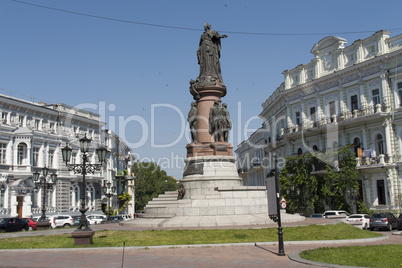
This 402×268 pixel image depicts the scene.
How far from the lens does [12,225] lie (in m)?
31.4

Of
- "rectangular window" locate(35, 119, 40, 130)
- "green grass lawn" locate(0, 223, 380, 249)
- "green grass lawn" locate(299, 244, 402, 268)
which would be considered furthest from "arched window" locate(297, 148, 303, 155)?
"green grass lawn" locate(299, 244, 402, 268)

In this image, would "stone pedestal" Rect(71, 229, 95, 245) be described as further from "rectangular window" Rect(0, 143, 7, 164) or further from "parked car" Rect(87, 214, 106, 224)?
"rectangular window" Rect(0, 143, 7, 164)

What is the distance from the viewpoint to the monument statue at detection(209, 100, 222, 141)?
92.3ft

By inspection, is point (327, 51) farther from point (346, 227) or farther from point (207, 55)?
point (346, 227)

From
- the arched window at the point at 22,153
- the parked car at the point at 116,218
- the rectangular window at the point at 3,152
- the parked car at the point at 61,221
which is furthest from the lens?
the arched window at the point at 22,153

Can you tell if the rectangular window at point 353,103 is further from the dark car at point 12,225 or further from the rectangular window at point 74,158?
the rectangular window at point 74,158

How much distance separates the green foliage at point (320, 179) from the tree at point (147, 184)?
51.1m

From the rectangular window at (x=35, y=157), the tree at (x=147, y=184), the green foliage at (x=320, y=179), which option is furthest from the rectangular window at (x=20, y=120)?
the tree at (x=147, y=184)

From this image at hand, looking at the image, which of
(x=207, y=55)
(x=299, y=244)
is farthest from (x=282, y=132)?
(x=299, y=244)

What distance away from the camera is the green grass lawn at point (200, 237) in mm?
16609

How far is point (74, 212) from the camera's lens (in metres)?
54.3

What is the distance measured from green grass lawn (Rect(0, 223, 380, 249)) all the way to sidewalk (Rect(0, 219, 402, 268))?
2.32 ft

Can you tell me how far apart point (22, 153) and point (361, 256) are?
142 ft

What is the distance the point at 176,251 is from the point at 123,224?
10984mm
